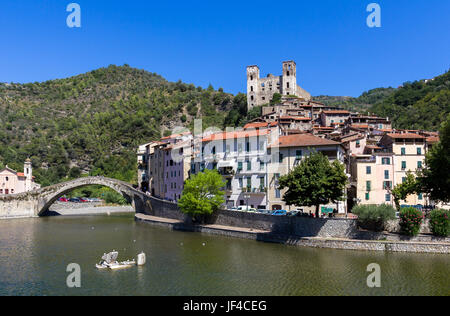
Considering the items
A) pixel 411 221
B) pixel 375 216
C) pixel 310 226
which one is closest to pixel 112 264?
pixel 310 226

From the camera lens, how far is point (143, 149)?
74.9 m

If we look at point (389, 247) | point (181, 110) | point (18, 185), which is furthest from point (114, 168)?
point (389, 247)

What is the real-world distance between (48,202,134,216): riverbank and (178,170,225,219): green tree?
38140 mm

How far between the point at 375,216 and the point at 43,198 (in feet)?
183

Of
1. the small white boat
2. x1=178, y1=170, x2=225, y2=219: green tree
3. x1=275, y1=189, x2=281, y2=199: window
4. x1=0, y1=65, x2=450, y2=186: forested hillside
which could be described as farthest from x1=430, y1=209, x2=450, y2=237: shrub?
x1=0, y1=65, x2=450, y2=186: forested hillside

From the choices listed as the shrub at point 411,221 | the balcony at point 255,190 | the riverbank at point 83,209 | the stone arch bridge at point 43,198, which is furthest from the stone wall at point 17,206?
the shrub at point 411,221

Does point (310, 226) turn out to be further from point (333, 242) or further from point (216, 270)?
point (216, 270)

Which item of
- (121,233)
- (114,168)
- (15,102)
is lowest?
(121,233)

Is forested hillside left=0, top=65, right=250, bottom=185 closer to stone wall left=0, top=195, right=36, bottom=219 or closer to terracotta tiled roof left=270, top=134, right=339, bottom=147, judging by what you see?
stone wall left=0, top=195, right=36, bottom=219

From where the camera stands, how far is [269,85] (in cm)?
11100

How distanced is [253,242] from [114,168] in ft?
259

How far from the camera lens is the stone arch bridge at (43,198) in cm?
6359

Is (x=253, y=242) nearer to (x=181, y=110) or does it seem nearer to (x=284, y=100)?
(x=284, y=100)

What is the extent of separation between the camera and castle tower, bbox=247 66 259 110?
110938 mm
